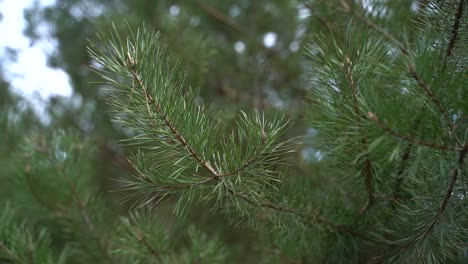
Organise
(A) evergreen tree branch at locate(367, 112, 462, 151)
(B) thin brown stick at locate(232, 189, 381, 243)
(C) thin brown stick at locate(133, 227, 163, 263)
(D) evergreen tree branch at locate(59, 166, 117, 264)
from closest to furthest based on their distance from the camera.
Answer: (A) evergreen tree branch at locate(367, 112, 462, 151), (B) thin brown stick at locate(232, 189, 381, 243), (C) thin brown stick at locate(133, 227, 163, 263), (D) evergreen tree branch at locate(59, 166, 117, 264)

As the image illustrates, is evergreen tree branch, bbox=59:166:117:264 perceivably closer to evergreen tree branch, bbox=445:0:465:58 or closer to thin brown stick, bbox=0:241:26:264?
thin brown stick, bbox=0:241:26:264

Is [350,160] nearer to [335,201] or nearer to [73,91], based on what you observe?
[335,201]

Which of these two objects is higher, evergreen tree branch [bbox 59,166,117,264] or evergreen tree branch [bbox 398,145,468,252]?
evergreen tree branch [bbox 398,145,468,252]

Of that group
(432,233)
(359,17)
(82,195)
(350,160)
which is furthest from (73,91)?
(432,233)

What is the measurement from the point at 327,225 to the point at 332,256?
64 millimetres

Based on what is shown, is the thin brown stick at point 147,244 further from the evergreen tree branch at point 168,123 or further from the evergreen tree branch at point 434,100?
the evergreen tree branch at point 434,100

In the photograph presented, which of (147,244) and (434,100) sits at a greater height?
(434,100)

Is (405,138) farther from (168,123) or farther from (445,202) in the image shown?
(168,123)

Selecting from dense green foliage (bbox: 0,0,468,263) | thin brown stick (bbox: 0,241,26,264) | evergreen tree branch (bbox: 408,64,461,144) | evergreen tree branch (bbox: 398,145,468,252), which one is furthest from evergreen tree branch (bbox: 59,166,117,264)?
evergreen tree branch (bbox: 408,64,461,144)

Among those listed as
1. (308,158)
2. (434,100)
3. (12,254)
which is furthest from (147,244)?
(434,100)

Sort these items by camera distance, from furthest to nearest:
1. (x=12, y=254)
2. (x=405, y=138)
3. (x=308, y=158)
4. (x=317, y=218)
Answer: (x=308, y=158) → (x=12, y=254) → (x=317, y=218) → (x=405, y=138)

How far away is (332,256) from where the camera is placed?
76 centimetres

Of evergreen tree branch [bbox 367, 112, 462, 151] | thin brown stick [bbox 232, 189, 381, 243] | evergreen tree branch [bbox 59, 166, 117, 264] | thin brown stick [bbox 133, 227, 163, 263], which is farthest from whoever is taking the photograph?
evergreen tree branch [bbox 59, 166, 117, 264]

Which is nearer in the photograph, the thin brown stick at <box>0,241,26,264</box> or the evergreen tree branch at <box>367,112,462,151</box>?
the evergreen tree branch at <box>367,112,462,151</box>
